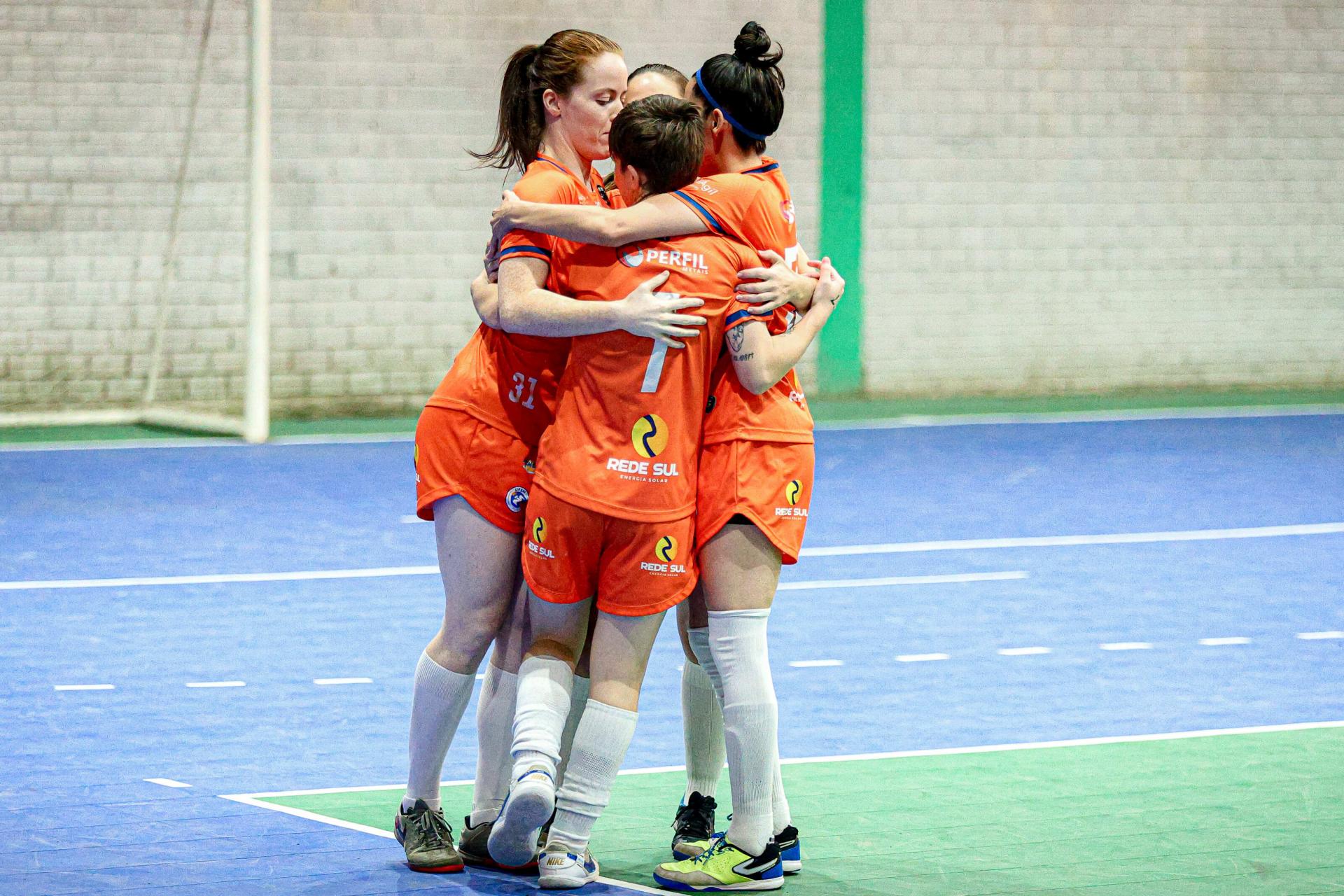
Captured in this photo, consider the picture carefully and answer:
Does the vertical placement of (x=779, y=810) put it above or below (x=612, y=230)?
below

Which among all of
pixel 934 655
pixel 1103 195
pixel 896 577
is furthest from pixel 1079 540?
pixel 1103 195

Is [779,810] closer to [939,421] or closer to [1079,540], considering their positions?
[1079,540]

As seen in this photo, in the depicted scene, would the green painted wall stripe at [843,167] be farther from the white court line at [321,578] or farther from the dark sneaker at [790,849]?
the dark sneaker at [790,849]

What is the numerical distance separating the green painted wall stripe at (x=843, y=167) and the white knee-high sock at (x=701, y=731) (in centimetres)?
1024

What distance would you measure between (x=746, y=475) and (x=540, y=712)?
0.68m

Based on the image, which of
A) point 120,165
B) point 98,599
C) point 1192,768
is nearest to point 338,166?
point 120,165

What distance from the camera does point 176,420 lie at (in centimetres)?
1238

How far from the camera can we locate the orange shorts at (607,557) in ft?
12.7

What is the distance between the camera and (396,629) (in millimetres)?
6867

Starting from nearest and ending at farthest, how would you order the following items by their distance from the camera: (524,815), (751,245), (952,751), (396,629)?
(524,815)
(751,245)
(952,751)
(396,629)

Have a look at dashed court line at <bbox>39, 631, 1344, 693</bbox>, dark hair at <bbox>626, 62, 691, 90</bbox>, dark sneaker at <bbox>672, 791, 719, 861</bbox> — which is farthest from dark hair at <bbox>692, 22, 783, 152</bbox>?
dashed court line at <bbox>39, 631, 1344, 693</bbox>

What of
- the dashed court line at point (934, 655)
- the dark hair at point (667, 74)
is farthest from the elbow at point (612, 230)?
the dashed court line at point (934, 655)

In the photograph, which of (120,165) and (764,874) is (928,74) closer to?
(120,165)

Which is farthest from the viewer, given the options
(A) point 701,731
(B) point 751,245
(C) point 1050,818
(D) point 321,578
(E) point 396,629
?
(D) point 321,578
